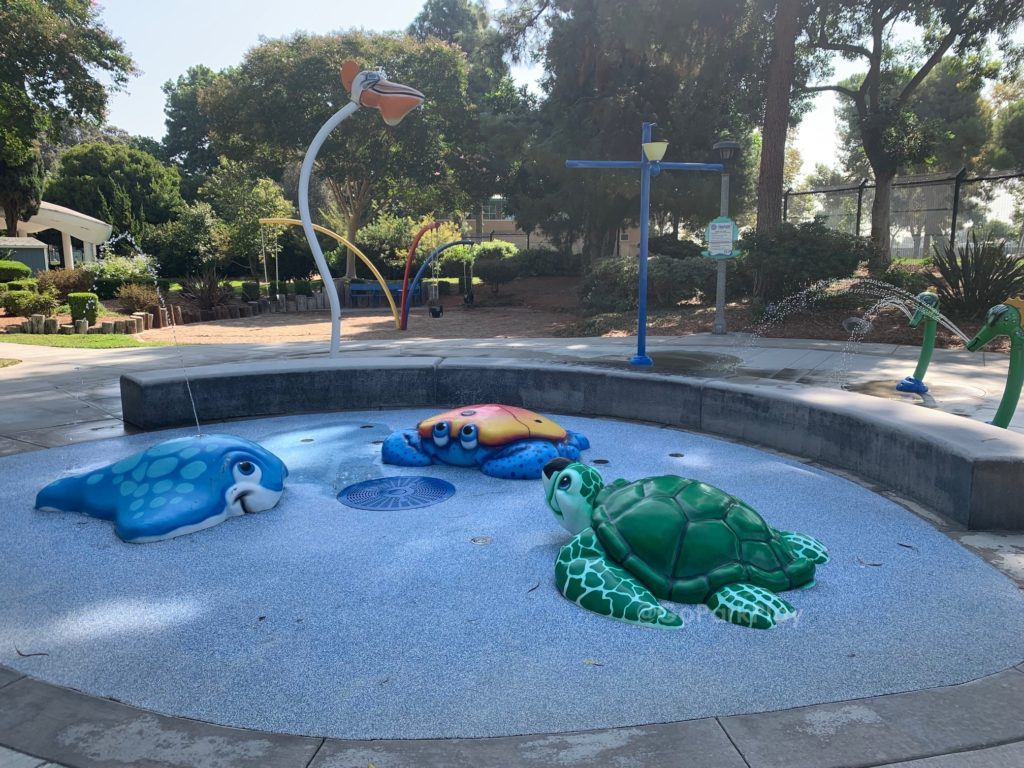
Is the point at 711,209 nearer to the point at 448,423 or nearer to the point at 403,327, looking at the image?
the point at 403,327

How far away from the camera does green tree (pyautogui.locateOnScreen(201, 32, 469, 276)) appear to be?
1038 inches

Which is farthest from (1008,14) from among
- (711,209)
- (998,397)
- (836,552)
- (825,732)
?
(825,732)

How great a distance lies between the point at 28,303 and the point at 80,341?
5.11m

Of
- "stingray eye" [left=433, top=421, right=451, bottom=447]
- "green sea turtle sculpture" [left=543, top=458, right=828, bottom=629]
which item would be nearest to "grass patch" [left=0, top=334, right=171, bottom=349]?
"stingray eye" [left=433, top=421, right=451, bottom=447]

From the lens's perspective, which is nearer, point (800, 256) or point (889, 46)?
point (800, 256)

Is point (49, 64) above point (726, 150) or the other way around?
above

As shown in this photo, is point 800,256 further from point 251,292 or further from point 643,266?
point 251,292

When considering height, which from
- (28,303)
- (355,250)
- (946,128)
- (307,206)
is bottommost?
(28,303)

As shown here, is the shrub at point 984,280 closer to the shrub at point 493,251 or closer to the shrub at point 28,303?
the shrub at point 28,303

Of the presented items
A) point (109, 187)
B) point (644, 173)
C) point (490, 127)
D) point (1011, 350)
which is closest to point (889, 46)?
point (490, 127)

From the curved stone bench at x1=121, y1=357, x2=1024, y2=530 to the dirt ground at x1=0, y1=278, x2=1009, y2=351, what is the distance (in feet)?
22.5

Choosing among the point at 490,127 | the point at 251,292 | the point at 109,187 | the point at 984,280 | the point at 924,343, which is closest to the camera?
the point at 924,343

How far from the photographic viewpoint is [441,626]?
129 inches

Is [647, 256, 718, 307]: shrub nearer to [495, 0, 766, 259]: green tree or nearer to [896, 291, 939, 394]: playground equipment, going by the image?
[495, 0, 766, 259]: green tree
